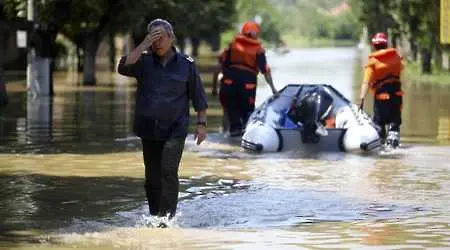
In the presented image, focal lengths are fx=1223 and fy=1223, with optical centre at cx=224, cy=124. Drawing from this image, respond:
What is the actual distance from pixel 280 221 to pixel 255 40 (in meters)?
8.45

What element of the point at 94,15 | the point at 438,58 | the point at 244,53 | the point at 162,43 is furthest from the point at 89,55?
the point at 162,43

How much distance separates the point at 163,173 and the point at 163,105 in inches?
22.3

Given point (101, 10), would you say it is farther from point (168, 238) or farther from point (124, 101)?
point (168, 238)

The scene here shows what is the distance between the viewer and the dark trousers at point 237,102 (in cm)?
1908

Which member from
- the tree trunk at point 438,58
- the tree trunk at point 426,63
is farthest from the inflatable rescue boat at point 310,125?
the tree trunk at point 426,63

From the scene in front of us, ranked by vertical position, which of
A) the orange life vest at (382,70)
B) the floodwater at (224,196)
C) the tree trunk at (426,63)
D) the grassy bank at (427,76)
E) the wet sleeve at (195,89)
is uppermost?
the wet sleeve at (195,89)

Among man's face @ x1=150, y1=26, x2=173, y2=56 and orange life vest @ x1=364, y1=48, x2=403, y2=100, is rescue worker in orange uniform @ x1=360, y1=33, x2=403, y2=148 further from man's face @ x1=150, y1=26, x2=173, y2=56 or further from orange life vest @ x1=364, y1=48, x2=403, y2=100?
man's face @ x1=150, y1=26, x2=173, y2=56

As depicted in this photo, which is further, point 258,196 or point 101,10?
point 101,10

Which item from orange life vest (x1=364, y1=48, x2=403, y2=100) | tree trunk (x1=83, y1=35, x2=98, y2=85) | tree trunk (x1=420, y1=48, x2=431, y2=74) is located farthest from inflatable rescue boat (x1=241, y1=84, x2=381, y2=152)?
tree trunk (x1=420, y1=48, x2=431, y2=74)

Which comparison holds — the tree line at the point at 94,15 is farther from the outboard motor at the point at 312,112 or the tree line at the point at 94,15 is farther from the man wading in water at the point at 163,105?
the man wading in water at the point at 163,105

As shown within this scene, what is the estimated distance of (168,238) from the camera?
31.6 feet

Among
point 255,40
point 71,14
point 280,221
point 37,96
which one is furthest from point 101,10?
point 280,221

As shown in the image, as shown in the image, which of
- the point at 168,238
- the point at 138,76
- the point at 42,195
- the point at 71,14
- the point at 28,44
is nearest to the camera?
the point at 168,238

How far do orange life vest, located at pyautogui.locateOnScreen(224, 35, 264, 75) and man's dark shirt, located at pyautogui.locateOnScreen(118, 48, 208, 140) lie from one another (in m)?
8.51
